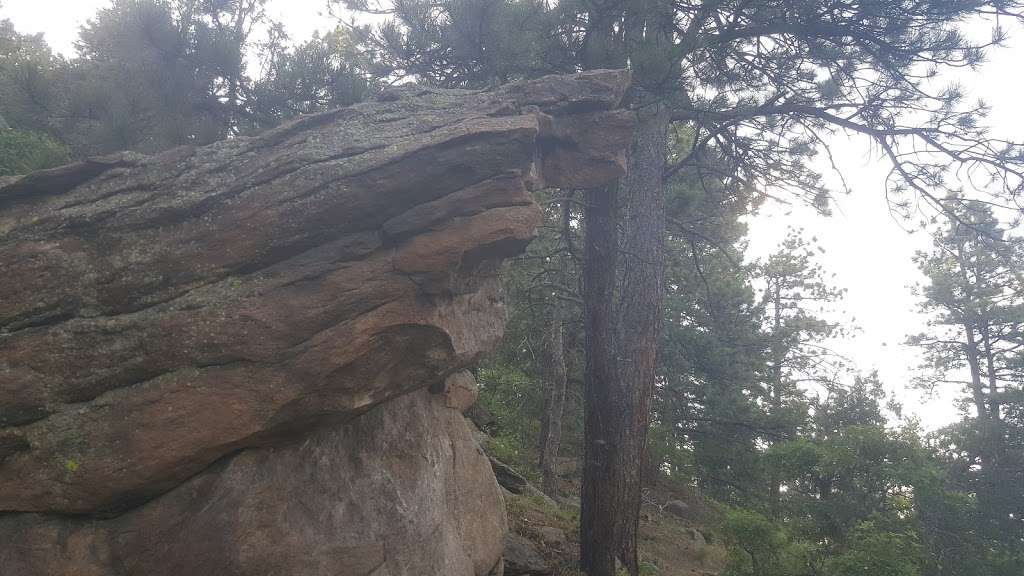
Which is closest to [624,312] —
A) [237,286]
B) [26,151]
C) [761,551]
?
[761,551]

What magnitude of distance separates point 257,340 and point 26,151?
4.84m

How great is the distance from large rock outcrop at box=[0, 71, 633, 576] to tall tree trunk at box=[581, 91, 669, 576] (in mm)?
1724

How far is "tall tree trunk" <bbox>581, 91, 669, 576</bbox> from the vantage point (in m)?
7.31

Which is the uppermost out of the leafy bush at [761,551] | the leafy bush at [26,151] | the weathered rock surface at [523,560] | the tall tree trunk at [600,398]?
the leafy bush at [26,151]

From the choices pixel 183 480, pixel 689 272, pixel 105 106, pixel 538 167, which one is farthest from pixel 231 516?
pixel 689 272

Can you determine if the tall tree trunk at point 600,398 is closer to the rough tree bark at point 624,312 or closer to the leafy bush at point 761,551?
the rough tree bark at point 624,312

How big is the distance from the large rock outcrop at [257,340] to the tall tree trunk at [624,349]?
5.66ft

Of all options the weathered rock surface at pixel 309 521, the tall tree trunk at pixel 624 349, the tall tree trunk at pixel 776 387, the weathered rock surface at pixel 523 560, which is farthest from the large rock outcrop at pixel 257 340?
the tall tree trunk at pixel 776 387

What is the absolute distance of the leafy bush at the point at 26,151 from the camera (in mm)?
6766

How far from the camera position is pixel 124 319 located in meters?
4.70

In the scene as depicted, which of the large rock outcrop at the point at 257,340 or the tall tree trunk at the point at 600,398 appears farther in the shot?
the tall tree trunk at the point at 600,398

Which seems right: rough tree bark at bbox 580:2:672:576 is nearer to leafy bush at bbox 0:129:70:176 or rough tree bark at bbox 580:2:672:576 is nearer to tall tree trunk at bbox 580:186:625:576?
tall tree trunk at bbox 580:186:625:576

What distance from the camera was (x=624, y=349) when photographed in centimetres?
779

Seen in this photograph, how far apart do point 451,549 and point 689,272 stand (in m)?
11.4
